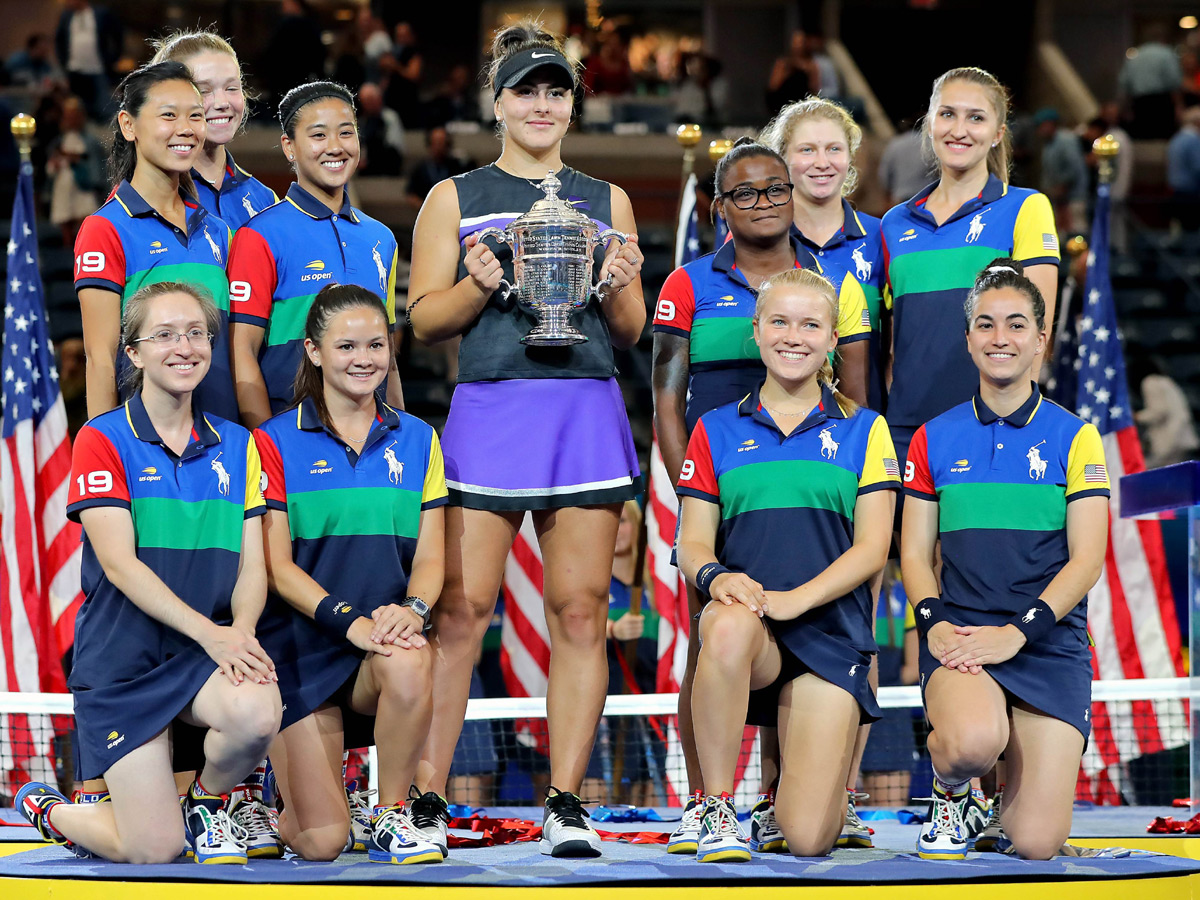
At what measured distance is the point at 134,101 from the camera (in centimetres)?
420

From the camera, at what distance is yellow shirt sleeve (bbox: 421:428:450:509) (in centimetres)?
404

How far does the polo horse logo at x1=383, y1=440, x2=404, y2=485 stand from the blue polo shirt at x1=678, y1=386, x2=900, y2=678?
2.56 feet

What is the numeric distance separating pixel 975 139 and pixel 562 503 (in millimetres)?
1750

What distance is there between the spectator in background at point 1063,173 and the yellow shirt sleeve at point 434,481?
1044cm

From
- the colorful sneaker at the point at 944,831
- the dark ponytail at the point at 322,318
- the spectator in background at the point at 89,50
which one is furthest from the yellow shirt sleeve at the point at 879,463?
the spectator in background at the point at 89,50

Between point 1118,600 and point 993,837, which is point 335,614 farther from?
point 1118,600

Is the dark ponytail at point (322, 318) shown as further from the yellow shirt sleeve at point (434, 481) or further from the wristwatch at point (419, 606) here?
the wristwatch at point (419, 606)

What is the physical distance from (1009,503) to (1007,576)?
0.66ft

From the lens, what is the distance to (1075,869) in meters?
3.60

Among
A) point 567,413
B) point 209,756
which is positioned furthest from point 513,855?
point 567,413

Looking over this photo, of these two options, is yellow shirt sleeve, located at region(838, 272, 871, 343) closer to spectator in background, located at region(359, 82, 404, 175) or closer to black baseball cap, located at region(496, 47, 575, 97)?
black baseball cap, located at region(496, 47, 575, 97)

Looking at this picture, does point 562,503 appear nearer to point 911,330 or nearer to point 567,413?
point 567,413

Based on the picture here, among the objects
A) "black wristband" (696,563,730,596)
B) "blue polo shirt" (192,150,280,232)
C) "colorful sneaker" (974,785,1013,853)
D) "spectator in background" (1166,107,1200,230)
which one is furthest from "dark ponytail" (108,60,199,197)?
"spectator in background" (1166,107,1200,230)

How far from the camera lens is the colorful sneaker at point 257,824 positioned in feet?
13.0
